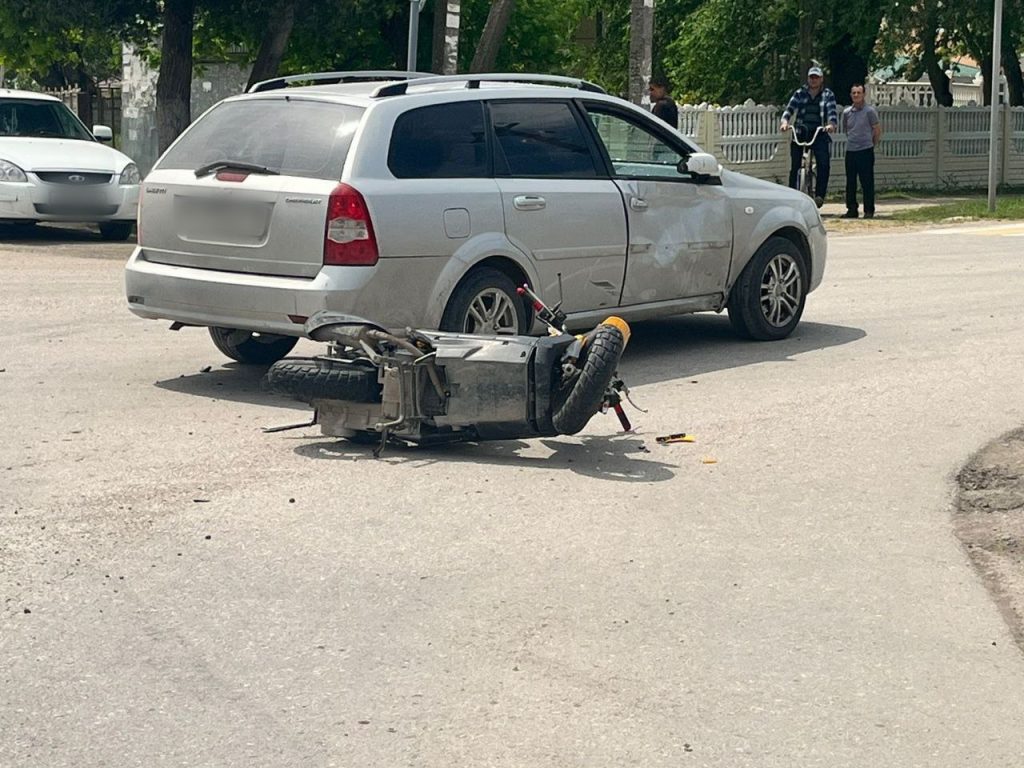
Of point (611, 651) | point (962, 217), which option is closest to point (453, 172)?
point (611, 651)

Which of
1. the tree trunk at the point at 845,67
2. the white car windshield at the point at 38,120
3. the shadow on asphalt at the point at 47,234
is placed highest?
the tree trunk at the point at 845,67

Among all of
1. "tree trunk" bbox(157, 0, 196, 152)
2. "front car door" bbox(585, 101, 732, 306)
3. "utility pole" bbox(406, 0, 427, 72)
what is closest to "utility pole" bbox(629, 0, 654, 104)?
"utility pole" bbox(406, 0, 427, 72)

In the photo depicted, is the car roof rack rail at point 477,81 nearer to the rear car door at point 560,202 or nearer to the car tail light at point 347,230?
the rear car door at point 560,202

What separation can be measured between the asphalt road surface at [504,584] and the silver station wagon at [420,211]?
66cm

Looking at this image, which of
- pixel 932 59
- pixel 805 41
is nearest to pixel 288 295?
pixel 805 41

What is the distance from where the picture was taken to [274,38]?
2297 cm

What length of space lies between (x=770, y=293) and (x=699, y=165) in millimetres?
1252

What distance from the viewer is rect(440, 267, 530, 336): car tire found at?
9312 millimetres

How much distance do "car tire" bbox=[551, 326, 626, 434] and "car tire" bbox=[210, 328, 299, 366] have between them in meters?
2.95

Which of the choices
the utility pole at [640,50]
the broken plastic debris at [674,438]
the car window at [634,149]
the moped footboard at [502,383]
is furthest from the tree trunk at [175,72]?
the moped footboard at [502,383]

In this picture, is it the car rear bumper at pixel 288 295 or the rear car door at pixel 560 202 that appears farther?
the rear car door at pixel 560 202

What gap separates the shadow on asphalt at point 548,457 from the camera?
7.80m

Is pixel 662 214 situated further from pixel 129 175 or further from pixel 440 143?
pixel 129 175

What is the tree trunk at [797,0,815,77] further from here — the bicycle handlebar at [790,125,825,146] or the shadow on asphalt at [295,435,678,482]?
the shadow on asphalt at [295,435,678,482]
